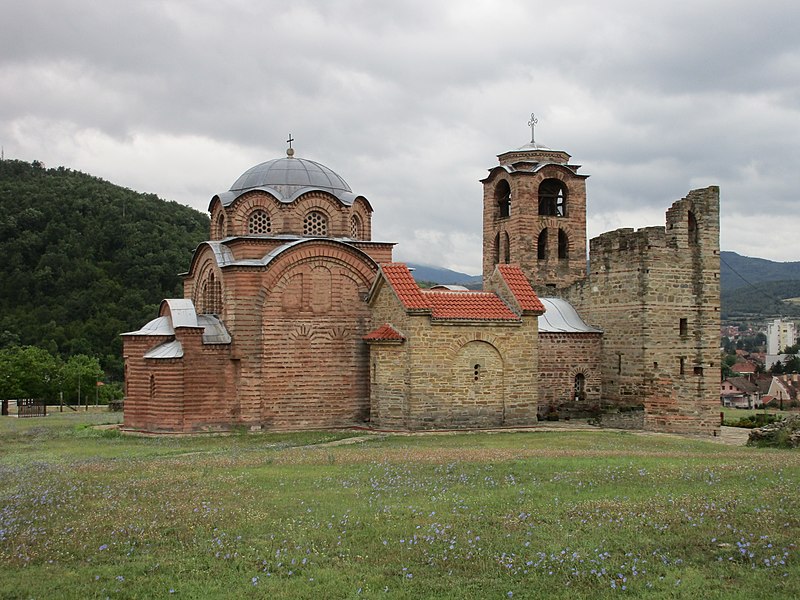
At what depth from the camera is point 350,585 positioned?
7.28 metres

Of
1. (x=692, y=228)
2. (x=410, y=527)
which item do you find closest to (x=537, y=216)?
(x=692, y=228)

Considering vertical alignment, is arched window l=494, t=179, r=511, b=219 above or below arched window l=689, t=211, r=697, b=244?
above

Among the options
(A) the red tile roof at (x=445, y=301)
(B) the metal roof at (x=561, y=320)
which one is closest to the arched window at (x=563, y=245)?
(B) the metal roof at (x=561, y=320)

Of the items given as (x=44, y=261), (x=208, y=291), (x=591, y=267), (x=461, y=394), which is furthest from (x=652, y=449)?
(x=44, y=261)

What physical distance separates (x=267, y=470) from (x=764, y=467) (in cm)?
780

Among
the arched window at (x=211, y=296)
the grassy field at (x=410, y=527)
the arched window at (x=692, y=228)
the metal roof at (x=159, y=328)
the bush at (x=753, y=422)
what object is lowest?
the bush at (x=753, y=422)

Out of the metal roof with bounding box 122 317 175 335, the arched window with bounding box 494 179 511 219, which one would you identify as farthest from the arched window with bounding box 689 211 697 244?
the metal roof with bounding box 122 317 175 335

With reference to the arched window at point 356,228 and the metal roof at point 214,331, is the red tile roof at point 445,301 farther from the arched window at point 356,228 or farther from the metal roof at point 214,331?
the metal roof at point 214,331

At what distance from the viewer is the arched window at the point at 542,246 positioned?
28.4 m

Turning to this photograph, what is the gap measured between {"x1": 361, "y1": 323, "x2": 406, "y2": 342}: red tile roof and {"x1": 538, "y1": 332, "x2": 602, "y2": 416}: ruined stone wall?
199 inches

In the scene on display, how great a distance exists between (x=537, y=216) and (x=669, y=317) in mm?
6450

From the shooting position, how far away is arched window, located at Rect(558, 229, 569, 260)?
28.6 m

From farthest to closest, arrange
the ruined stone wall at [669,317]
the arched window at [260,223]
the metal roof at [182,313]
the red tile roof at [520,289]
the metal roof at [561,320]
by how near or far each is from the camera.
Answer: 1. the metal roof at [561,320]
2. the arched window at [260,223]
3. the ruined stone wall at [669,317]
4. the red tile roof at [520,289]
5. the metal roof at [182,313]

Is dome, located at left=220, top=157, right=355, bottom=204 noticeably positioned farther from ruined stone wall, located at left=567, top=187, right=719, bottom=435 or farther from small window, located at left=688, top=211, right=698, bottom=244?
small window, located at left=688, top=211, right=698, bottom=244
